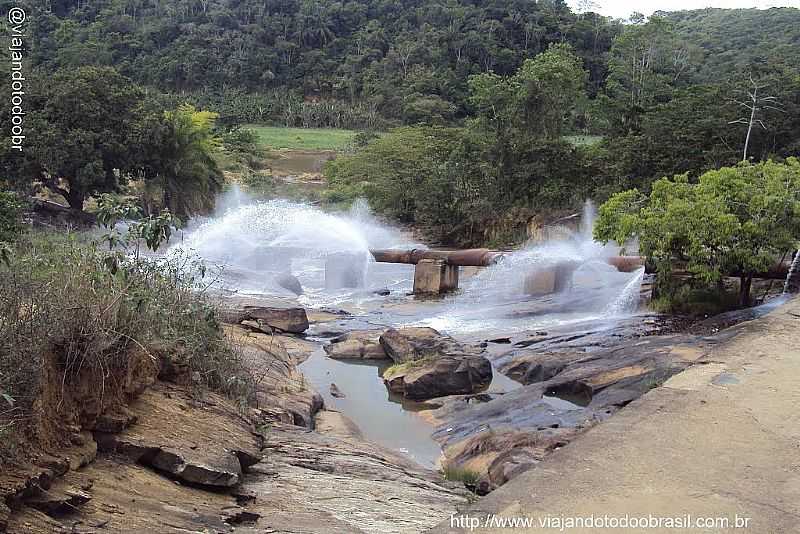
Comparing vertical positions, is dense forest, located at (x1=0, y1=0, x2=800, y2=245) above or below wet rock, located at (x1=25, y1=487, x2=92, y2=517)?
above

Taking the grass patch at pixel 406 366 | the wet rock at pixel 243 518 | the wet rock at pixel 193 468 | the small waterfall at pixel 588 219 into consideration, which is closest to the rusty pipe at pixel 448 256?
the small waterfall at pixel 588 219

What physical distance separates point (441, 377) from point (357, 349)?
2.52 metres

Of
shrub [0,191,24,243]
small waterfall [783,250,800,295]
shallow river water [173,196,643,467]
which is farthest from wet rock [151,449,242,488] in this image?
small waterfall [783,250,800,295]

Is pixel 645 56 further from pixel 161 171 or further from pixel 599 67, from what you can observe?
pixel 161 171

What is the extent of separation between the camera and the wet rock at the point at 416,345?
12.5 m

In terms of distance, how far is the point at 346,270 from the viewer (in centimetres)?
2062

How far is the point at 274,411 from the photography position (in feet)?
27.2

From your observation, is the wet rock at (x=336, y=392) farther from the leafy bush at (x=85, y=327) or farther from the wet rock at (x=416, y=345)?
the leafy bush at (x=85, y=327)

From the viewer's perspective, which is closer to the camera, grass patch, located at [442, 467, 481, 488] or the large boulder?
grass patch, located at [442, 467, 481, 488]

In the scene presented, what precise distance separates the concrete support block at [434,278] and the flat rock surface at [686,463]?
10652 mm

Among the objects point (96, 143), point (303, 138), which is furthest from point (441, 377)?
point (303, 138)

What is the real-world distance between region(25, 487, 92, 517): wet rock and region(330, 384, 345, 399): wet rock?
6714 millimetres

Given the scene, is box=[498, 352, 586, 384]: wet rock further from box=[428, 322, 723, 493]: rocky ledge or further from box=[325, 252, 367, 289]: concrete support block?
box=[325, 252, 367, 289]: concrete support block

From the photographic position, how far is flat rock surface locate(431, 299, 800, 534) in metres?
5.16
